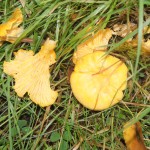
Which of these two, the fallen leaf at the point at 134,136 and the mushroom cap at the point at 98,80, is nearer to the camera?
the mushroom cap at the point at 98,80

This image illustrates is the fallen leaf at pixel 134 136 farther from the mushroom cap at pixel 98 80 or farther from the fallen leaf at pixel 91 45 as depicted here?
the fallen leaf at pixel 91 45

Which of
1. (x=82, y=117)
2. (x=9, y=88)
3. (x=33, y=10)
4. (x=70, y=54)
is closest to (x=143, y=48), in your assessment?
(x=70, y=54)

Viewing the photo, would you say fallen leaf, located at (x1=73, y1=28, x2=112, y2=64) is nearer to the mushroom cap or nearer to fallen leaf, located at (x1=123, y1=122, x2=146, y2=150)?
the mushroom cap

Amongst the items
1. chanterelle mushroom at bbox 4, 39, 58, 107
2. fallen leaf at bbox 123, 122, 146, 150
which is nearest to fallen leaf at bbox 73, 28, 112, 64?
chanterelle mushroom at bbox 4, 39, 58, 107

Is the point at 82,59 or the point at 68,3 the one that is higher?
the point at 68,3

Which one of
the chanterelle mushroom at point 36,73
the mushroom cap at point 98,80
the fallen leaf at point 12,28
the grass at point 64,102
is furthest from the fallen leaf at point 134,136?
the fallen leaf at point 12,28

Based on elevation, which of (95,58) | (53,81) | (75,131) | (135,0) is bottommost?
(75,131)

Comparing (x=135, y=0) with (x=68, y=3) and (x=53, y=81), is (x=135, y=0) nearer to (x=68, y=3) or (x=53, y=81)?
(x=68, y=3)
